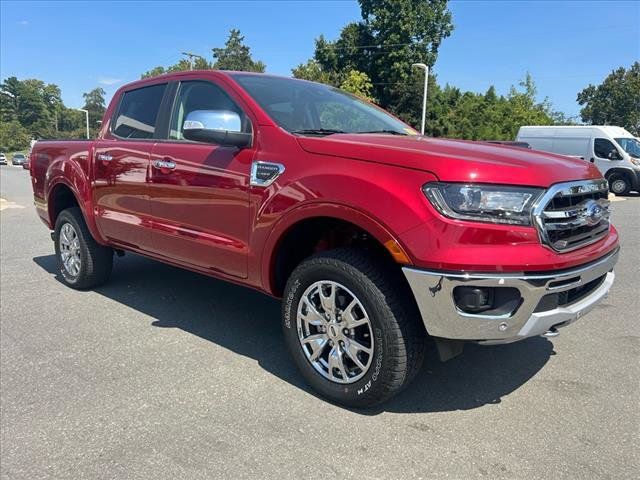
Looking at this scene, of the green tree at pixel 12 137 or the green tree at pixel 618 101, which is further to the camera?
the green tree at pixel 12 137

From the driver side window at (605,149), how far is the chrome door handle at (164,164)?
60.5ft

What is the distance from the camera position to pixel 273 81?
394 cm

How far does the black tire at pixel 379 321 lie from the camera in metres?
2.66

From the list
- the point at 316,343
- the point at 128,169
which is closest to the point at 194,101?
the point at 128,169

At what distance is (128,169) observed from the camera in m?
4.29

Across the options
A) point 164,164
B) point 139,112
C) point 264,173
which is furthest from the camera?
point 139,112

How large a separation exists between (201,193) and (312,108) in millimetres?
998

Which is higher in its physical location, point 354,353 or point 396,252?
point 396,252

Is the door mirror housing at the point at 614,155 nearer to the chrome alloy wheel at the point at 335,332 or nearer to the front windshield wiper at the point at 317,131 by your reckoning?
the front windshield wiper at the point at 317,131

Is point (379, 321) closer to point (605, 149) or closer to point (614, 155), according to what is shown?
point (614, 155)

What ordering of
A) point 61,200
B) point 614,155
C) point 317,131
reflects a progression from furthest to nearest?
point 614,155
point 61,200
point 317,131

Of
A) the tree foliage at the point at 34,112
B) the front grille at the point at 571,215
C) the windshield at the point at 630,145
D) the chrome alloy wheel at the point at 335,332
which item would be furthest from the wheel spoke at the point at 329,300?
the tree foliage at the point at 34,112

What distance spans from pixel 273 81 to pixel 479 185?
2.10 metres

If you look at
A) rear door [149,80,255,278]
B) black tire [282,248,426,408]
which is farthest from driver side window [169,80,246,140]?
black tire [282,248,426,408]
